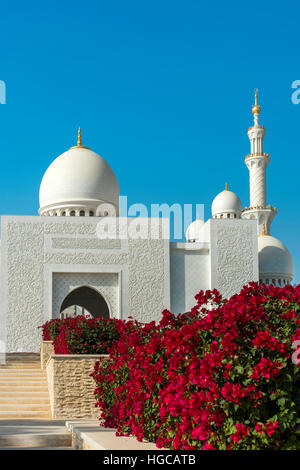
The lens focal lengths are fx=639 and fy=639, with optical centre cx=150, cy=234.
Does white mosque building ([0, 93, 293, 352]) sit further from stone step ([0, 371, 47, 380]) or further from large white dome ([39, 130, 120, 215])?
stone step ([0, 371, 47, 380])

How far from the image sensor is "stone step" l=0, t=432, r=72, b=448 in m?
5.29

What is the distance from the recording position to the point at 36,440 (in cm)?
535

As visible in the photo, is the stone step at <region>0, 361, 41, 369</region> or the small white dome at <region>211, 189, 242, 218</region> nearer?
the stone step at <region>0, 361, 41, 369</region>

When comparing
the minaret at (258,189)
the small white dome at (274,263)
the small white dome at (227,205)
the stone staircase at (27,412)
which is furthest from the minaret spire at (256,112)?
the stone staircase at (27,412)

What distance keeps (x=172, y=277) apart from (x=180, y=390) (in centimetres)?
1295

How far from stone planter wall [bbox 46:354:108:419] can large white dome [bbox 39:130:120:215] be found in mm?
10445

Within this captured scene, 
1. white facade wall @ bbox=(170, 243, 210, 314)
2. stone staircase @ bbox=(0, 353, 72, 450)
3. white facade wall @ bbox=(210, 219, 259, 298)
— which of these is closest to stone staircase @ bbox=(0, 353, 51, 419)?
stone staircase @ bbox=(0, 353, 72, 450)

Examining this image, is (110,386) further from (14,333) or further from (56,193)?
(56,193)

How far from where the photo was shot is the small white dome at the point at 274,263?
22000 millimetres

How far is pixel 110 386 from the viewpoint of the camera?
5.96 m

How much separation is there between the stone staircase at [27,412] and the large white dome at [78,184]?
5645 mm

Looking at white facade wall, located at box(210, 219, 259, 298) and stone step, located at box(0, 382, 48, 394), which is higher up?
white facade wall, located at box(210, 219, 259, 298)

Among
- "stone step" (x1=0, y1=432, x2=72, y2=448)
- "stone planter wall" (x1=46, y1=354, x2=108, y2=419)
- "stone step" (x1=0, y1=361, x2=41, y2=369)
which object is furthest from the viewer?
"stone step" (x1=0, y1=361, x2=41, y2=369)

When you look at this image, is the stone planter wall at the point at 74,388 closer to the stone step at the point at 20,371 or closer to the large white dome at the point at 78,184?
the stone step at the point at 20,371
